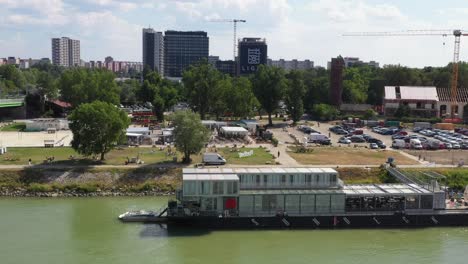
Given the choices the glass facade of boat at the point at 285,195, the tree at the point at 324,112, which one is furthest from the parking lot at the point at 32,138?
the tree at the point at 324,112

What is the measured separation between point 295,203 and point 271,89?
46849mm

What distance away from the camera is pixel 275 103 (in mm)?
79062

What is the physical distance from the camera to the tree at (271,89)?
78.2m

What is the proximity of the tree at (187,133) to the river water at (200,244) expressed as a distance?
11.9 meters

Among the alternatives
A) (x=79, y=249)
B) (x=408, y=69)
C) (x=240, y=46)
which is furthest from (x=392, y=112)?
(x=240, y=46)

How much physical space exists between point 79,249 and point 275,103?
53.9 m

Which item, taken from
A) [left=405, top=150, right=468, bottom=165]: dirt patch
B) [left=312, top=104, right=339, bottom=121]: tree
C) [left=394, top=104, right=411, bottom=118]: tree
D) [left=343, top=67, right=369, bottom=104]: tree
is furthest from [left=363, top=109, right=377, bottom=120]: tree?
[left=405, top=150, right=468, bottom=165]: dirt patch

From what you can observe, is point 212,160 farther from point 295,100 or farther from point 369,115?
point 369,115

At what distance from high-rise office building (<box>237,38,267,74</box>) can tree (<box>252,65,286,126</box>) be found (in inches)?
3673

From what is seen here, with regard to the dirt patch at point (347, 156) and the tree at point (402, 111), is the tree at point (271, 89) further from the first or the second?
the dirt patch at point (347, 156)

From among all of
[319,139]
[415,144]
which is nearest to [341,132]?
[319,139]

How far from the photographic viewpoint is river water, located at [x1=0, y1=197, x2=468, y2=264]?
27.2 m

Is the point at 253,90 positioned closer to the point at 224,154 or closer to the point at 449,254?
the point at 224,154

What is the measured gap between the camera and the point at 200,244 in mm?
29188
